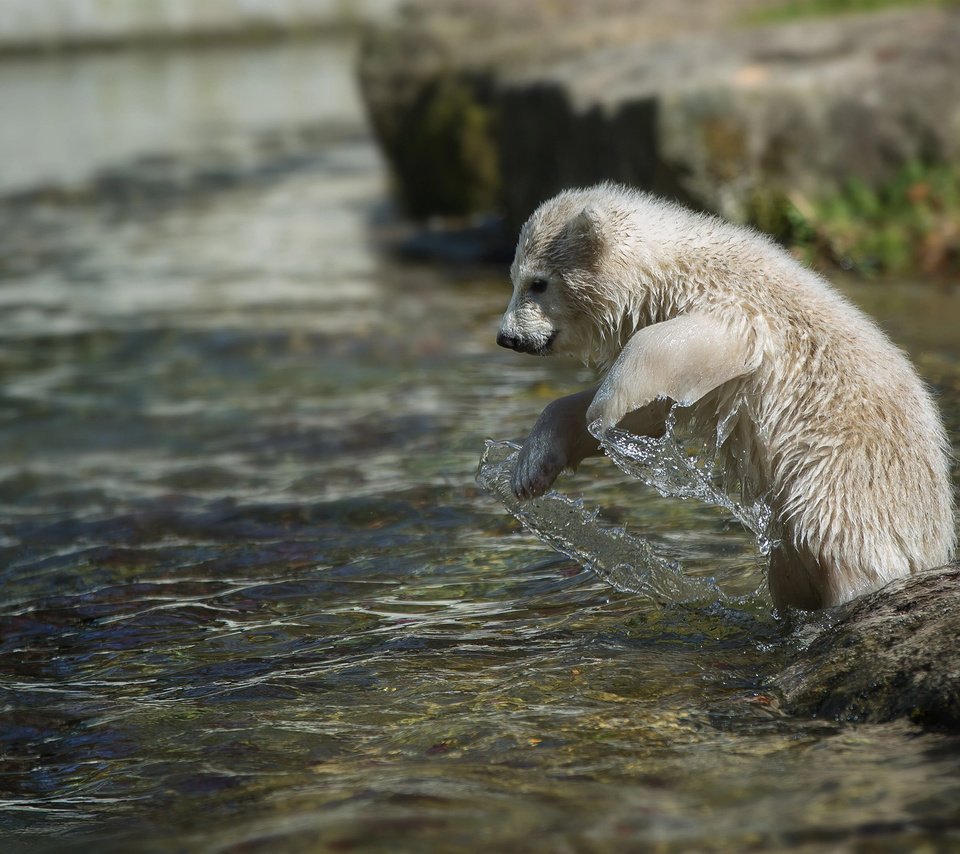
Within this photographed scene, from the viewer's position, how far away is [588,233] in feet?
15.5

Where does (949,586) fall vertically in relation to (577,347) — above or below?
→ below

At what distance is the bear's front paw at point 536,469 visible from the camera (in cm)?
484

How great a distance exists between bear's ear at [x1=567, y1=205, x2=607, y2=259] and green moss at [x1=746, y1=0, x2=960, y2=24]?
9181 millimetres

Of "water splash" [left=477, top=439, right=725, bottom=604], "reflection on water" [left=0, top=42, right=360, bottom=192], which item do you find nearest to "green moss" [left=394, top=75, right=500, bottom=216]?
"reflection on water" [left=0, top=42, right=360, bottom=192]

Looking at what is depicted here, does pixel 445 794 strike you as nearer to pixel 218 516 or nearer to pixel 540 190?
pixel 218 516

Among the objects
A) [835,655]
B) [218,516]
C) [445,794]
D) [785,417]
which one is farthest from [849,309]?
[218,516]

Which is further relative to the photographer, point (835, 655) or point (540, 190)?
point (540, 190)

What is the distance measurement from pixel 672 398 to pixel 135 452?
14.0 feet

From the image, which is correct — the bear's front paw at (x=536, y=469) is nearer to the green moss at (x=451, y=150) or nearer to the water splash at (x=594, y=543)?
the water splash at (x=594, y=543)

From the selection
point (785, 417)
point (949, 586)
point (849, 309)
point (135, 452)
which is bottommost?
point (135, 452)

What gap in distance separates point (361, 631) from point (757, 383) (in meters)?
1.55

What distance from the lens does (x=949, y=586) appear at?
395 centimetres

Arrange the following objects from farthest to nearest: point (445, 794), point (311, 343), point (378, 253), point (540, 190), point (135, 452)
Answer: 1. point (378, 253)
2. point (540, 190)
3. point (311, 343)
4. point (135, 452)
5. point (445, 794)

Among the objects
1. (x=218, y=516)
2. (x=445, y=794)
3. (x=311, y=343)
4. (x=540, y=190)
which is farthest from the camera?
(x=540, y=190)
